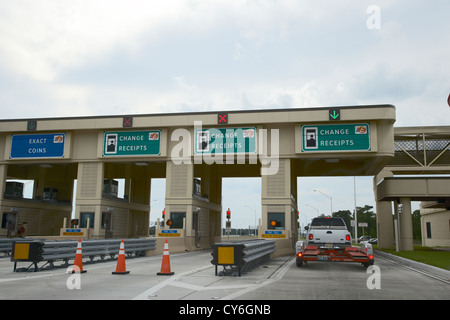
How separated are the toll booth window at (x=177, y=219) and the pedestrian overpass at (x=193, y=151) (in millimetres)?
71

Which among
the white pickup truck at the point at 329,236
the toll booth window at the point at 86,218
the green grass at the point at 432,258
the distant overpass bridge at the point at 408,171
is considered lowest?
→ the green grass at the point at 432,258

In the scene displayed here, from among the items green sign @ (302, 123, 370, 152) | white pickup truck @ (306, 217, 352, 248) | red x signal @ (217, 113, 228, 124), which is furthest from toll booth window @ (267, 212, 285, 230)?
white pickup truck @ (306, 217, 352, 248)

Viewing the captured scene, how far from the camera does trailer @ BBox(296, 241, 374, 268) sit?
1495 centimetres

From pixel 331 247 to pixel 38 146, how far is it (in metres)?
24.8

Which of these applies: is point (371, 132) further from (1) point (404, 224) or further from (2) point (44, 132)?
(2) point (44, 132)

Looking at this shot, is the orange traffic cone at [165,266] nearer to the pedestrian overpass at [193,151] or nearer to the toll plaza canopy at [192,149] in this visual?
the pedestrian overpass at [193,151]

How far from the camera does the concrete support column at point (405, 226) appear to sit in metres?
31.2

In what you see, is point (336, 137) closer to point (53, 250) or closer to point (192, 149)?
point (192, 149)

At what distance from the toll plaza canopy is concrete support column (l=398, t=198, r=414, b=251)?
11.5 feet

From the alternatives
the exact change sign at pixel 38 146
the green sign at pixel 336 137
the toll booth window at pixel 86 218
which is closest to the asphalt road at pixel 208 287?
the green sign at pixel 336 137

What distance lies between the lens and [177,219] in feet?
100

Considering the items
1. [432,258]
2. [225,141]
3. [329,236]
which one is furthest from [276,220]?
[329,236]

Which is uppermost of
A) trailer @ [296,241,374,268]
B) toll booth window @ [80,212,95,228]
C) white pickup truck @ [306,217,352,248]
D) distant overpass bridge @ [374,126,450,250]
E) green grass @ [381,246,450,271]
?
distant overpass bridge @ [374,126,450,250]

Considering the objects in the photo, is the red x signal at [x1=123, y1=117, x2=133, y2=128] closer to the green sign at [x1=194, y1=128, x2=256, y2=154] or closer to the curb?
the green sign at [x1=194, y1=128, x2=256, y2=154]
